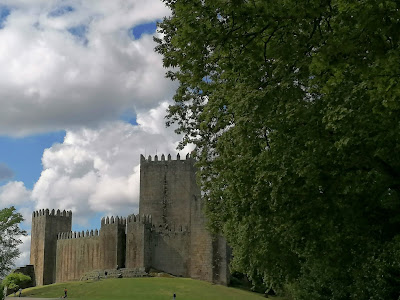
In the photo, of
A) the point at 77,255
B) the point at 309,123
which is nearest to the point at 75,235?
the point at 77,255

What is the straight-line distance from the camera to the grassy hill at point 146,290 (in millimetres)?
50222

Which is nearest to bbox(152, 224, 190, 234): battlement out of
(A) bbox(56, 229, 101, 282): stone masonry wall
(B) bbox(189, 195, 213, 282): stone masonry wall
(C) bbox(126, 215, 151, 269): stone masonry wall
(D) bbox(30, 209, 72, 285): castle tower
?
(B) bbox(189, 195, 213, 282): stone masonry wall

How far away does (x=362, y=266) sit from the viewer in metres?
20.5

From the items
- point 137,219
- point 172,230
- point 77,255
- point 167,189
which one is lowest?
point 77,255

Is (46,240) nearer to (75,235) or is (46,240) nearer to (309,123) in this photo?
(75,235)

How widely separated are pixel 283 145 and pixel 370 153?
9.29ft

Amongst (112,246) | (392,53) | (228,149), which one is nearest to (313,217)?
(228,149)

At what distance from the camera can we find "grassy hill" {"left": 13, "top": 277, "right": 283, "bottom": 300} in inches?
1977

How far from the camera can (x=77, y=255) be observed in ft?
240

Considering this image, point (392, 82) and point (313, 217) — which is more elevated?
point (392, 82)

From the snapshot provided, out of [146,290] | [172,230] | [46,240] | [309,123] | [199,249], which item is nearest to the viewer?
[309,123]

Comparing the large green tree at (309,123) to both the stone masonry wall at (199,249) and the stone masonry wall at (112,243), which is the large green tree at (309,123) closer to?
the stone masonry wall at (199,249)

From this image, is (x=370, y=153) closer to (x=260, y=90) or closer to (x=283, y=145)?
(x=283, y=145)

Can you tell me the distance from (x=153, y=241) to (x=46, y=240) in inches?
965
